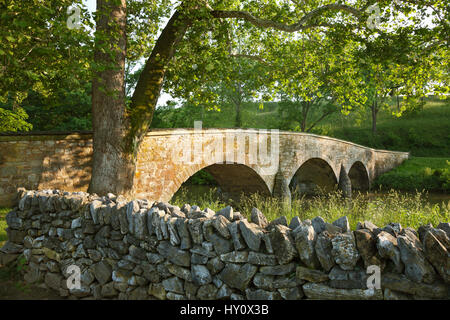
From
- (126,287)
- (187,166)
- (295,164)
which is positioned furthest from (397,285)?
(295,164)

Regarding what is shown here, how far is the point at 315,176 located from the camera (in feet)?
73.7

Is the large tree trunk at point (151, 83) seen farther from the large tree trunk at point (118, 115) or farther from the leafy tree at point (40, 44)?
the leafy tree at point (40, 44)

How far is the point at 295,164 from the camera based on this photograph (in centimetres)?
1650

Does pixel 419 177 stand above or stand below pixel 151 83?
below

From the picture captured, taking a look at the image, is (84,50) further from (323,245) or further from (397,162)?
(397,162)

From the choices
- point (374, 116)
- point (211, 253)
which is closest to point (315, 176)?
point (374, 116)

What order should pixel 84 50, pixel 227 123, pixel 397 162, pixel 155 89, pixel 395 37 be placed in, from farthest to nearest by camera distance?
pixel 227 123 < pixel 397 162 < pixel 155 89 < pixel 395 37 < pixel 84 50

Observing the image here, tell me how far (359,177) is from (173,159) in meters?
22.1

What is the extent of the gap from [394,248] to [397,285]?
0.96ft

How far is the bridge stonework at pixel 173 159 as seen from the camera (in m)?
7.38

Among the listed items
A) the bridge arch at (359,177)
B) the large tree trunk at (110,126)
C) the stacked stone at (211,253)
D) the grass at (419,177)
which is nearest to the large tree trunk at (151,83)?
the large tree trunk at (110,126)

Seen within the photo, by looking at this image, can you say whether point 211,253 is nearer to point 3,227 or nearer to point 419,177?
point 3,227

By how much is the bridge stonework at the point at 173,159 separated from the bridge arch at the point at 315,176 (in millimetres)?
543

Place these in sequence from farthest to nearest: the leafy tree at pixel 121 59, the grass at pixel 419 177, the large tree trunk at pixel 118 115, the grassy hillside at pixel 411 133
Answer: the grassy hillside at pixel 411 133
the grass at pixel 419 177
the large tree trunk at pixel 118 115
the leafy tree at pixel 121 59
